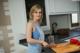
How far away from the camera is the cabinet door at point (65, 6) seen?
3230 mm

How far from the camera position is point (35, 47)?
1679 millimetres

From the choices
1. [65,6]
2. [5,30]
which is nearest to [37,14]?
[5,30]

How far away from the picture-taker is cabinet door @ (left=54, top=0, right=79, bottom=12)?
3.23 m

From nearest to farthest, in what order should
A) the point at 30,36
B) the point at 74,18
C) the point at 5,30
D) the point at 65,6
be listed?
the point at 30,36 < the point at 5,30 < the point at 65,6 < the point at 74,18

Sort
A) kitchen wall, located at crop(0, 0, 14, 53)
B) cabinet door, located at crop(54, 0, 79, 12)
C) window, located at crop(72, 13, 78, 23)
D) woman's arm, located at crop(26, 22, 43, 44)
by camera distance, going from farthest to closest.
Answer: window, located at crop(72, 13, 78, 23) < cabinet door, located at crop(54, 0, 79, 12) < kitchen wall, located at crop(0, 0, 14, 53) < woman's arm, located at crop(26, 22, 43, 44)

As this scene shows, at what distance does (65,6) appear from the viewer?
3307mm

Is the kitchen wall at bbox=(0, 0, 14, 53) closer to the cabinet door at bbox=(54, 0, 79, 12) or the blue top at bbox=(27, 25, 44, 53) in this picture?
the cabinet door at bbox=(54, 0, 79, 12)

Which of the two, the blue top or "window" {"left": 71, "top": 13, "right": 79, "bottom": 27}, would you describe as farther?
"window" {"left": 71, "top": 13, "right": 79, "bottom": 27}

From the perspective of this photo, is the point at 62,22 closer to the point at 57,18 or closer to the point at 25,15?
the point at 57,18

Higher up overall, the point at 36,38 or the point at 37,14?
the point at 37,14

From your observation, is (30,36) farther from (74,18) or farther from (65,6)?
(74,18)

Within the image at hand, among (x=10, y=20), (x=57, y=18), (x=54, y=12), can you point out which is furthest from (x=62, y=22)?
(x=10, y=20)

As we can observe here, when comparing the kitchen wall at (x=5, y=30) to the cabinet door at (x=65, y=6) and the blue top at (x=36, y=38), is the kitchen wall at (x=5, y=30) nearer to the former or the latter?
the cabinet door at (x=65, y=6)

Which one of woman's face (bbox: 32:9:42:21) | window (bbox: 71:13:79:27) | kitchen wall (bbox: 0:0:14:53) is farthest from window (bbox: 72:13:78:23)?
woman's face (bbox: 32:9:42:21)
